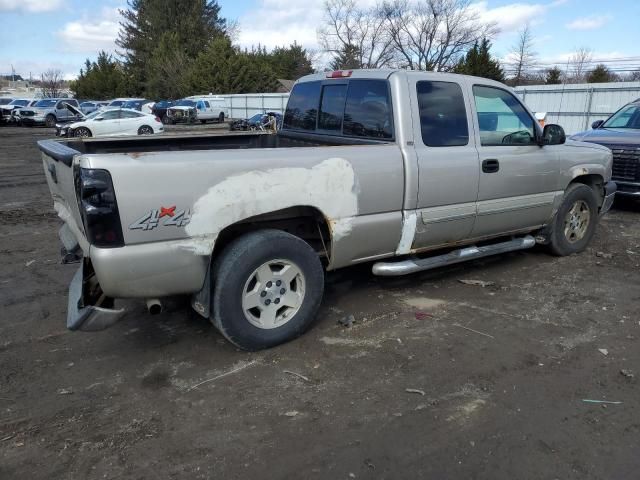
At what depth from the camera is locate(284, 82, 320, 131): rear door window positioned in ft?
16.9

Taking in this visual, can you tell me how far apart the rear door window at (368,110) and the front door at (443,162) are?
0.23m

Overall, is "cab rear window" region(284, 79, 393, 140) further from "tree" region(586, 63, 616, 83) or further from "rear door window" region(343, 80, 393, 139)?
"tree" region(586, 63, 616, 83)

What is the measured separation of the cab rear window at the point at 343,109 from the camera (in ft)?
14.4

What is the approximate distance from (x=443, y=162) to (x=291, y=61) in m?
75.0

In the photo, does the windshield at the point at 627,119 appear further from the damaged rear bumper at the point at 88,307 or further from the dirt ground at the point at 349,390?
the damaged rear bumper at the point at 88,307

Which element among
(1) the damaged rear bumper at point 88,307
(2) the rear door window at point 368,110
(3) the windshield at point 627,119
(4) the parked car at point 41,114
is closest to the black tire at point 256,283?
(1) the damaged rear bumper at point 88,307

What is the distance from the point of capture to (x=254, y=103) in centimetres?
4247

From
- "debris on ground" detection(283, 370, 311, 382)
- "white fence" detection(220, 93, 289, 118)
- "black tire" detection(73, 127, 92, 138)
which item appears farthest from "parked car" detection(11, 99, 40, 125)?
"debris on ground" detection(283, 370, 311, 382)

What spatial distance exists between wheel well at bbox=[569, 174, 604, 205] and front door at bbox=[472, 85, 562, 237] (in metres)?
0.79

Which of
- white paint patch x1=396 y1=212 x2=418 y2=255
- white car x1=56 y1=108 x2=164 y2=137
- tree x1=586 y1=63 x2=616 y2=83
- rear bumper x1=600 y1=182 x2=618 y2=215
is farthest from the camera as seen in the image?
tree x1=586 y1=63 x2=616 y2=83

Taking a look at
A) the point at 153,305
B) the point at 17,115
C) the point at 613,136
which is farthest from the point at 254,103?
the point at 153,305

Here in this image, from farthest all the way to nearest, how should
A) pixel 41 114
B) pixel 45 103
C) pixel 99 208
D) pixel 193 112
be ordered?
pixel 193 112 < pixel 45 103 < pixel 41 114 < pixel 99 208

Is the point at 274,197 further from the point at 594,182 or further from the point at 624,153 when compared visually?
the point at 624,153

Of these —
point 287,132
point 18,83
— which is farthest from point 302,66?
point 18,83
